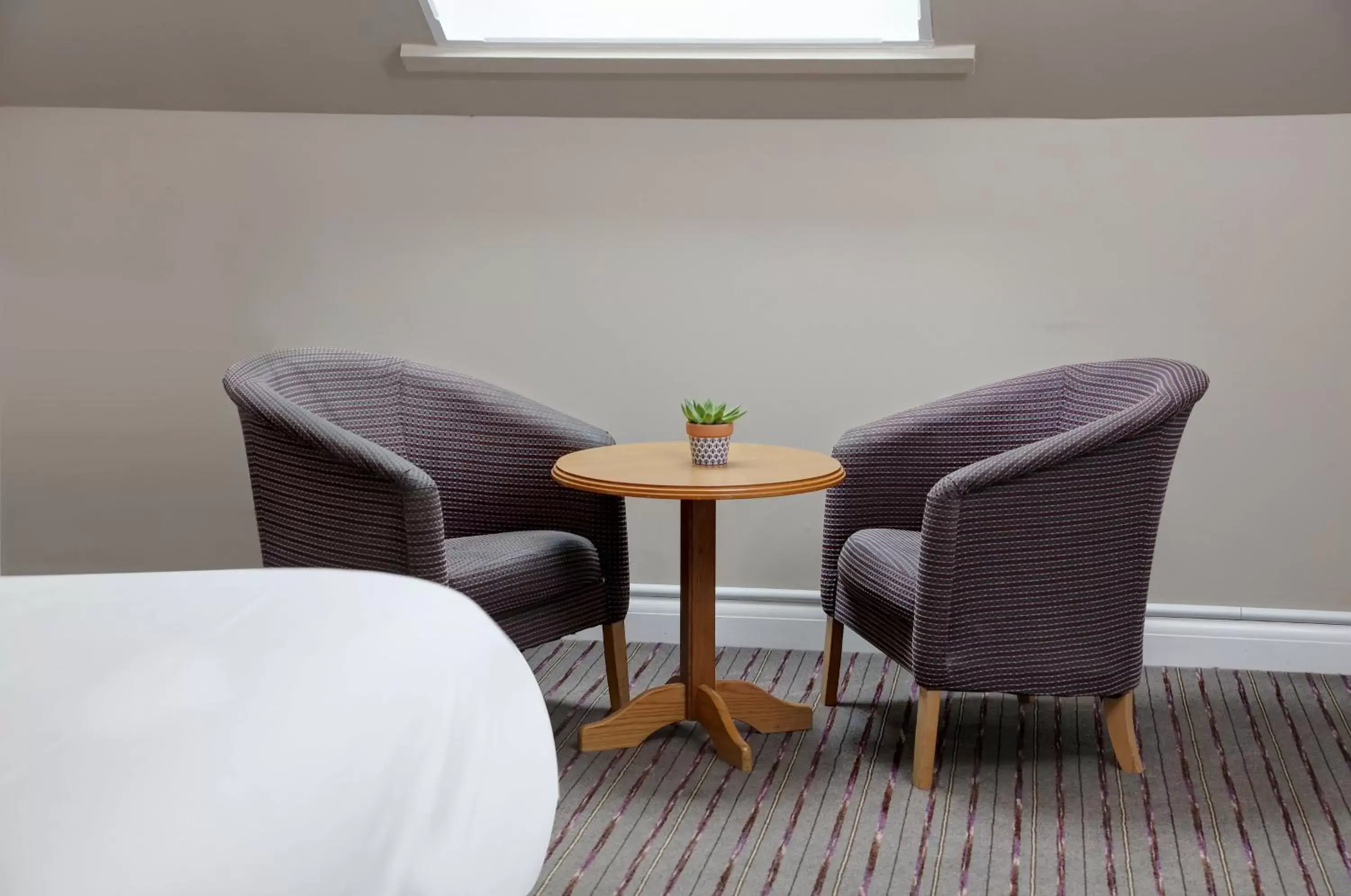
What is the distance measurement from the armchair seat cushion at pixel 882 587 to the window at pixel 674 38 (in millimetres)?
1332

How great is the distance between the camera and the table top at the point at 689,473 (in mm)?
2635

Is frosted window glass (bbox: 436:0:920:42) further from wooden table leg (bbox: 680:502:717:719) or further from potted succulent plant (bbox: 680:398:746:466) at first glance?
wooden table leg (bbox: 680:502:717:719)

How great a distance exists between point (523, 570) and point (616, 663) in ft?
1.52

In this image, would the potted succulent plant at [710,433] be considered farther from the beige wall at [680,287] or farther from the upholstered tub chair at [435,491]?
the beige wall at [680,287]

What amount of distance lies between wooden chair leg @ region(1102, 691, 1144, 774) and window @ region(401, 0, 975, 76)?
173 cm

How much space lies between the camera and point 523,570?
9.35ft

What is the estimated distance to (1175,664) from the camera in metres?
3.64

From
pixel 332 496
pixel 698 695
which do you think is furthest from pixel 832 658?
pixel 332 496

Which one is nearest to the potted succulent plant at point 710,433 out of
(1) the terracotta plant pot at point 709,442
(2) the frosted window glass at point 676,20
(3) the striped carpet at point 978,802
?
(1) the terracotta plant pot at point 709,442

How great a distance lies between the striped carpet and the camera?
90.7 inches

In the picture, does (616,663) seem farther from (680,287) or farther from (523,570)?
(680,287)

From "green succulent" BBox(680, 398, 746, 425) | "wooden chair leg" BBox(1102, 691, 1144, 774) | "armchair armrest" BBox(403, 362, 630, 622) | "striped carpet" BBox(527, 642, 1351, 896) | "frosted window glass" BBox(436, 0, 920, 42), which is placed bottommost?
"striped carpet" BBox(527, 642, 1351, 896)

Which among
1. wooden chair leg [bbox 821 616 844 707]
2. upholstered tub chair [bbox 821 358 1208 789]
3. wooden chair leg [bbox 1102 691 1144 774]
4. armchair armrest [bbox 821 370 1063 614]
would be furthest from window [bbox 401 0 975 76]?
wooden chair leg [bbox 1102 691 1144 774]

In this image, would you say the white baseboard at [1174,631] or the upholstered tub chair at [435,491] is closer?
the upholstered tub chair at [435,491]
